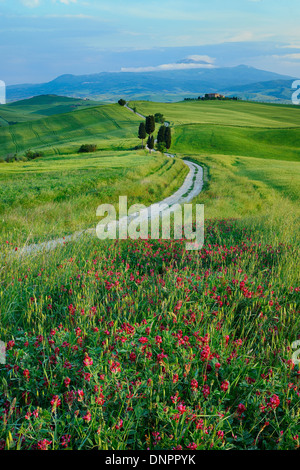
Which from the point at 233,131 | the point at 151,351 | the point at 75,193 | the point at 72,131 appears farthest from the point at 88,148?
the point at 151,351

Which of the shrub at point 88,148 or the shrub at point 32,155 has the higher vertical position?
the shrub at point 88,148

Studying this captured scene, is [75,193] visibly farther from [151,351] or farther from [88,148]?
[88,148]

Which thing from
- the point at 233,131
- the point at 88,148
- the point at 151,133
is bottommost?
the point at 88,148

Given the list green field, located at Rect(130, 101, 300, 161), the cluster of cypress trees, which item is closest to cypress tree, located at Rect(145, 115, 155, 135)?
the cluster of cypress trees

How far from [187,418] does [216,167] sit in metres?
46.6

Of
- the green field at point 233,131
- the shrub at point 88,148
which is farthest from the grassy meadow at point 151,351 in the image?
the green field at point 233,131

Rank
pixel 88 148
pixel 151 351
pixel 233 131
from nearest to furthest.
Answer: pixel 151 351, pixel 88 148, pixel 233 131

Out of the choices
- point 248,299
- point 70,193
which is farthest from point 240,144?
point 248,299

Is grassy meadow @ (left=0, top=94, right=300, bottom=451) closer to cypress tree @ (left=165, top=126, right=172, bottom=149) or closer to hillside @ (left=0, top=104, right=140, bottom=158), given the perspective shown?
hillside @ (left=0, top=104, right=140, bottom=158)

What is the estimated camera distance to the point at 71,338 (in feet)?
12.5

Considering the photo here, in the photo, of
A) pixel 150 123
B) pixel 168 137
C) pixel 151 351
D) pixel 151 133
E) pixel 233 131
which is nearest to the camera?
pixel 151 351

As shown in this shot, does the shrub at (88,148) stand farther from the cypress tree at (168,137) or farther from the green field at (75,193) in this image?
the green field at (75,193)
